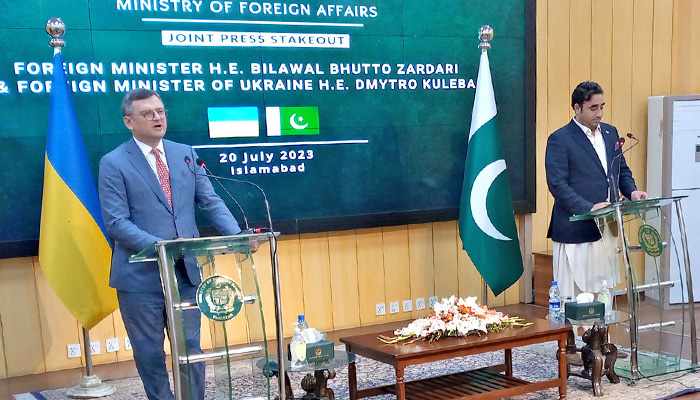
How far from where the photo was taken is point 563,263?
4754 mm

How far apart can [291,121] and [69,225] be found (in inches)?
67.8

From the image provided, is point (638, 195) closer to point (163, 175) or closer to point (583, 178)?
point (583, 178)

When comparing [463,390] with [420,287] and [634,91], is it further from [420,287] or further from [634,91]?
[634,91]

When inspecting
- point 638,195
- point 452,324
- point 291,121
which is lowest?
point 452,324

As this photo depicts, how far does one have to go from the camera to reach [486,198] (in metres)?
5.71

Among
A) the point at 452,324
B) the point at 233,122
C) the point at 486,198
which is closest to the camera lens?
the point at 452,324

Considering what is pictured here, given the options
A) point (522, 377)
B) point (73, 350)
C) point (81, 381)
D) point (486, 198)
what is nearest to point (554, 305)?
point (522, 377)

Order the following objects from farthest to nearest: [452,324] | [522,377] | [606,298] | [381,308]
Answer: [381,308]
[522,377]
[606,298]
[452,324]

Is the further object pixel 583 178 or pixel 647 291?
pixel 583 178

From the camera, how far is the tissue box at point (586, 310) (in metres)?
4.03

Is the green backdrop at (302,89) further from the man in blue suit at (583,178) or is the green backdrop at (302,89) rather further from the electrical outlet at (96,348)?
the man in blue suit at (583,178)

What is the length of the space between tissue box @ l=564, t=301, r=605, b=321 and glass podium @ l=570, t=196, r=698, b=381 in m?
0.19

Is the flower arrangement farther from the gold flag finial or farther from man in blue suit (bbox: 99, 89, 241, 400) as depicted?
the gold flag finial

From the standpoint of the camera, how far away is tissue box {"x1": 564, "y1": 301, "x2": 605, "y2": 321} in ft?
13.2
